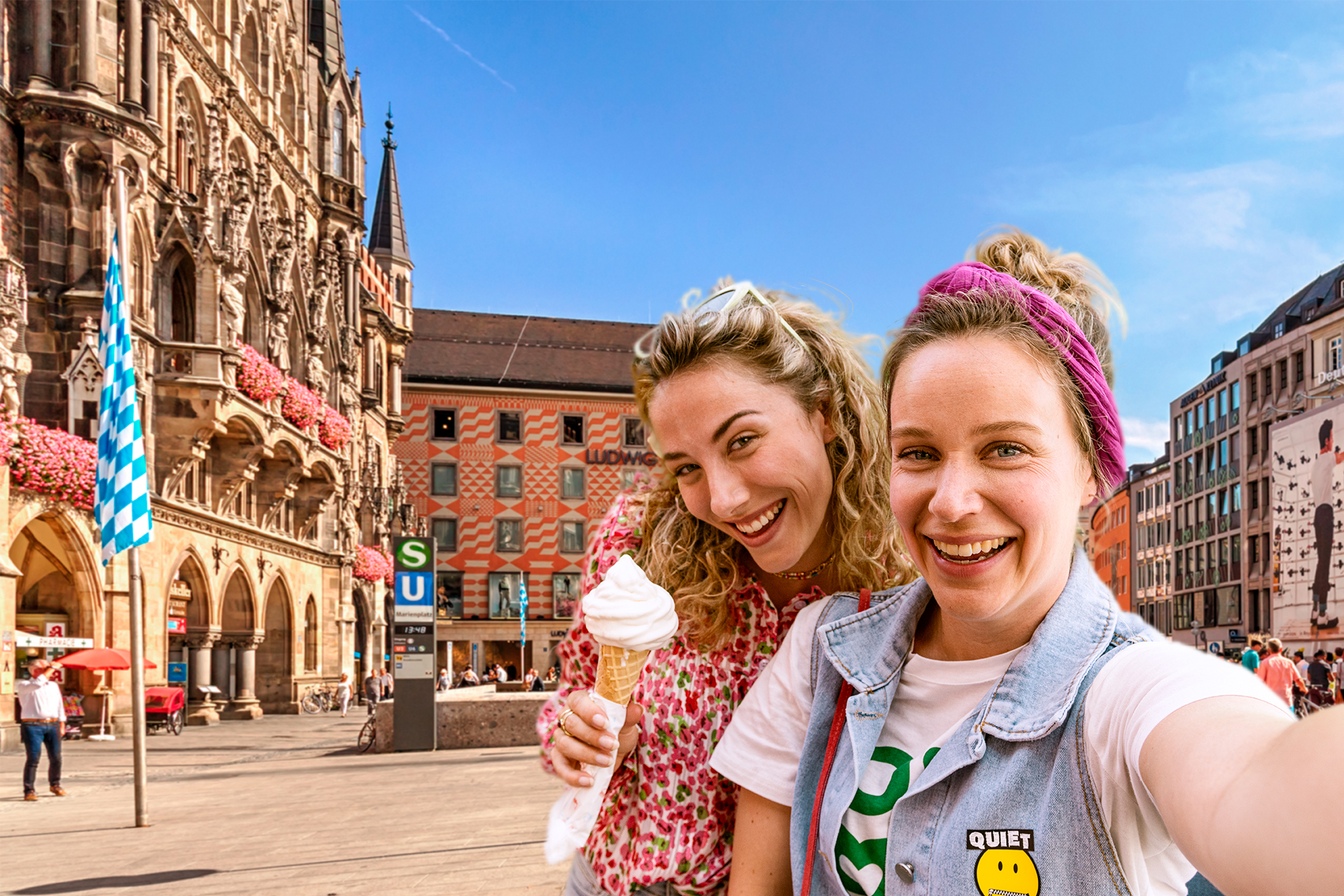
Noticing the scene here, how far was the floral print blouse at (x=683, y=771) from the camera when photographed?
2.18 metres

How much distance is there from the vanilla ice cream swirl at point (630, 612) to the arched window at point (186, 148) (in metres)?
25.2

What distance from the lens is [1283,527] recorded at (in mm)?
43094

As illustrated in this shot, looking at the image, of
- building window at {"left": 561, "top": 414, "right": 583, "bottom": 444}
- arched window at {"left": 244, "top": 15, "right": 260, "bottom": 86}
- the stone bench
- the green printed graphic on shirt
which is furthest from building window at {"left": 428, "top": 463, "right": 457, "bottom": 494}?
the green printed graphic on shirt

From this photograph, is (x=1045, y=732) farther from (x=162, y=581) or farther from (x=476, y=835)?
(x=162, y=581)

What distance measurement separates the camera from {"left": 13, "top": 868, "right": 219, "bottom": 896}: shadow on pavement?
729 cm

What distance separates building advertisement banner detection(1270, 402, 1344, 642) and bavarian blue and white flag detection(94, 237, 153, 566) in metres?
38.2

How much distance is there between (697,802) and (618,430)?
53134mm

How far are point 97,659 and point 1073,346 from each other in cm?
2099

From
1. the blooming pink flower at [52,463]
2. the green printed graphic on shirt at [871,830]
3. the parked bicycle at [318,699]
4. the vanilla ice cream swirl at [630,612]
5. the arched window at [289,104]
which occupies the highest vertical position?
the arched window at [289,104]

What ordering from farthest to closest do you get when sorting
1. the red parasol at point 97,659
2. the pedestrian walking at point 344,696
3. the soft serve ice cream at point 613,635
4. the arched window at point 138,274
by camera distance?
the pedestrian walking at point 344,696
the arched window at point 138,274
the red parasol at point 97,659
the soft serve ice cream at point 613,635

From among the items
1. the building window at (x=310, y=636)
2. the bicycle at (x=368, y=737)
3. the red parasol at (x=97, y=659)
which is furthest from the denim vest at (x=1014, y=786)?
the building window at (x=310, y=636)

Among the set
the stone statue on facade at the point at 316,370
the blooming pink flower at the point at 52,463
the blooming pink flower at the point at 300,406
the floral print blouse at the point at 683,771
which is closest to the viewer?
the floral print blouse at the point at 683,771

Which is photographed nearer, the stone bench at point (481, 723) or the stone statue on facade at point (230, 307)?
the stone bench at point (481, 723)

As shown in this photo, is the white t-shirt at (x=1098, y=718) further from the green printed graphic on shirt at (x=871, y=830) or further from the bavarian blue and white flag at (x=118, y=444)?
the bavarian blue and white flag at (x=118, y=444)
